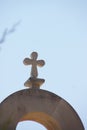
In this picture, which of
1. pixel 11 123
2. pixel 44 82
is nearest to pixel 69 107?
pixel 44 82

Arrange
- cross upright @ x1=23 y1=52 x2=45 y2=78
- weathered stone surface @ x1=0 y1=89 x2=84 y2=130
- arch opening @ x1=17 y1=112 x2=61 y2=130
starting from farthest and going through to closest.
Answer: cross upright @ x1=23 y1=52 x2=45 y2=78
arch opening @ x1=17 y1=112 x2=61 y2=130
weathered stone surface @ x1=0 y1=89 x2=84 y2=130

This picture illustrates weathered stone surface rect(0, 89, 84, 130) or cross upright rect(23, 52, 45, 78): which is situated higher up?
cross upright rect(23, 52, 45, 78)

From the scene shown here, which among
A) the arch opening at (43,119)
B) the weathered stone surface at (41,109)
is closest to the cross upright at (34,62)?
the weathered stone surface at (41,109)

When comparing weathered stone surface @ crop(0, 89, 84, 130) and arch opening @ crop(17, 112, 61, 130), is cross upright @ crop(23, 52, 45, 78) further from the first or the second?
arch opening @ crop(17, 112, 61, 130)

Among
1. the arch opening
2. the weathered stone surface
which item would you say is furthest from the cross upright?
the arch opening

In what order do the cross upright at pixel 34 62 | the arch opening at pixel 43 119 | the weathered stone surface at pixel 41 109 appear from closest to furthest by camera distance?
the weathered stone surface at pixel 41 109, the arch opening at pixel 43 119, the cross upright at pixel 34 62

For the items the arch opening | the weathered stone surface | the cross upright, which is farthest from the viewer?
the cross upright

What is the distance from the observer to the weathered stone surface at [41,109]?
21.2ft

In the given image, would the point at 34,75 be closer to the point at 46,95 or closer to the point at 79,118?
the point at 46,95

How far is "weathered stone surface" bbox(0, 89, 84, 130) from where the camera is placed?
6.47 meters

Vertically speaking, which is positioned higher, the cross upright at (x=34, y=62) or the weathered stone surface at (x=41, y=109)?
the cross upright at (x=34, y=62)

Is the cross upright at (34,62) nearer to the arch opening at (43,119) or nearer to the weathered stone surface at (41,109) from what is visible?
the weathered stone surface at (41,109)

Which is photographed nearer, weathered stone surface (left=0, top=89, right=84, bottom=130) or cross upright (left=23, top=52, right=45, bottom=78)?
weathered stone surface (left=0, top=89, right=84, bottom=130)

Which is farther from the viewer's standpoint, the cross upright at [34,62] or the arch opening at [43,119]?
the cross upright at [34,62]
